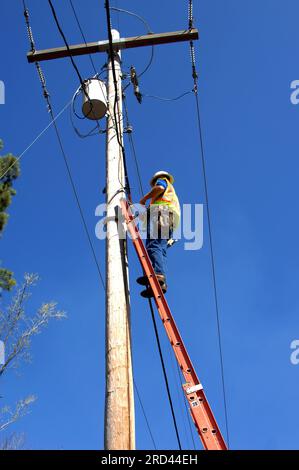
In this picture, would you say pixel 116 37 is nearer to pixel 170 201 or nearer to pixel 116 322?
pixel 170 201

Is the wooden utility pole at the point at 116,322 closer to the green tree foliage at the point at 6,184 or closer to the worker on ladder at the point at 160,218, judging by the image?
the worker on ladder at the point at 160,218

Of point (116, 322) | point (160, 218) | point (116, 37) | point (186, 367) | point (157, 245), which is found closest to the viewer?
point (116, 322)

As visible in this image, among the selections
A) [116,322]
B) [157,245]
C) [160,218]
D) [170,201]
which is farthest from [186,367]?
[170,201]

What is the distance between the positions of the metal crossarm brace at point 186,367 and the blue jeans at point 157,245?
57cm

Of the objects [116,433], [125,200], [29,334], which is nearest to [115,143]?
[125,200]

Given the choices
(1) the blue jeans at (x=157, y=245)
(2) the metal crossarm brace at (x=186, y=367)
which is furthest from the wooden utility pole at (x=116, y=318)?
(1) the blue jeans at (x=157, y=245)

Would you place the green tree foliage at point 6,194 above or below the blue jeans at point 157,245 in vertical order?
above

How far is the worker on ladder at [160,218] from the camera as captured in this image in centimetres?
606

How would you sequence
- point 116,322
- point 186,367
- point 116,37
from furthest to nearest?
point 116,37 → point 186,367 → point 116,322

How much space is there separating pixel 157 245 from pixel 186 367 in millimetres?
1910

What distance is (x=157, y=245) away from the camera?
243 inches
